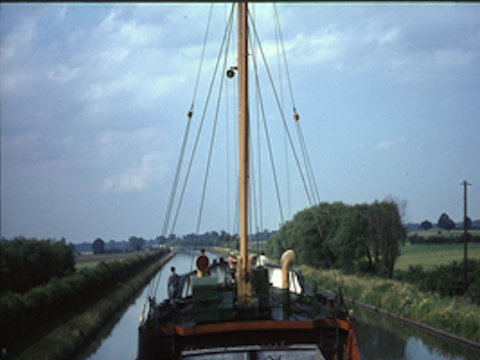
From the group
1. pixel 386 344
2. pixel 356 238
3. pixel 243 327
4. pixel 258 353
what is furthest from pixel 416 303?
pixel 258 353

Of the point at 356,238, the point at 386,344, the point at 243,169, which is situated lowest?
the point at 386,344

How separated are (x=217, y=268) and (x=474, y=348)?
16.3 m

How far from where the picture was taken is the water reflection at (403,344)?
29609 mm

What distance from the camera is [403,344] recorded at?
3294cm

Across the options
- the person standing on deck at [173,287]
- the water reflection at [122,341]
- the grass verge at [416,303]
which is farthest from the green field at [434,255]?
the person standing on deck at [173,287]

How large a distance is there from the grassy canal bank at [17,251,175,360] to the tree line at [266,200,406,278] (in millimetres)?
21379

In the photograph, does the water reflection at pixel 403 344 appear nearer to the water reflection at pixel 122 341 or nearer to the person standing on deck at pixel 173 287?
the water reflection at pixel 122 341

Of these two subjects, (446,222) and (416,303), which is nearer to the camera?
(416,303)

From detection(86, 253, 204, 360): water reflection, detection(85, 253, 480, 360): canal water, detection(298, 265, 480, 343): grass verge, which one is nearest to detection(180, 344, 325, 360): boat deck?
detection(298, 265, 480, 343): grass verge

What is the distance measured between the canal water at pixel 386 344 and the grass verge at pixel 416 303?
1.10 meters

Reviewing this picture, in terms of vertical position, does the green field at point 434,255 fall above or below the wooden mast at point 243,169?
below

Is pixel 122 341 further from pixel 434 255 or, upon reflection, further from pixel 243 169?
pixel 434 255

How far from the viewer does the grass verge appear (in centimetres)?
3203

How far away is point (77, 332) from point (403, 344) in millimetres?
22428
